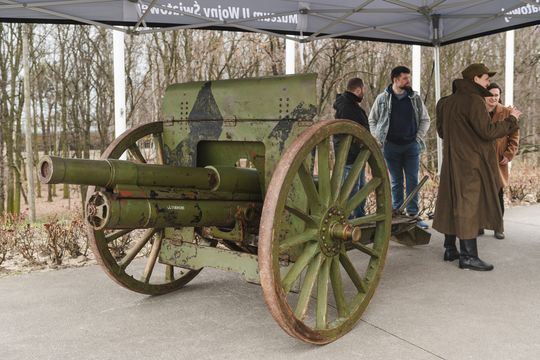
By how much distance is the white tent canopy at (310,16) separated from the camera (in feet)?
18.0

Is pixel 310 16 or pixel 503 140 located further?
pixel 310 16

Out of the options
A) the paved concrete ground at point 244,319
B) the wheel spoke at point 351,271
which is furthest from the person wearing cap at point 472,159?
the wheel spoke at point 351,271

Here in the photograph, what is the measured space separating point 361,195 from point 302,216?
1.87 ft

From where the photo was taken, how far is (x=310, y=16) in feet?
21.7

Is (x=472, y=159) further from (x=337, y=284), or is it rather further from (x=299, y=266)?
(x=299, y=266)

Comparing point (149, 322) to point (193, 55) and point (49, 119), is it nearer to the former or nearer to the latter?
point (193, 55)

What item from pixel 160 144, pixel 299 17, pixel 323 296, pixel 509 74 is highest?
pixel 299 17

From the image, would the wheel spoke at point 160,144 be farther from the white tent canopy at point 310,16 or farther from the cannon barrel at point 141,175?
the white tent canopy at point 310,16

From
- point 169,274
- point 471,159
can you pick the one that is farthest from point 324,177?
point 471,159

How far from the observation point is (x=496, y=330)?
11.6 feet

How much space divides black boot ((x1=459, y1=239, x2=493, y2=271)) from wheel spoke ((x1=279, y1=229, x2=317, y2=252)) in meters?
2.29

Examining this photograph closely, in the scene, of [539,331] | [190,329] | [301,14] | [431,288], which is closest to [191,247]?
[190,329]

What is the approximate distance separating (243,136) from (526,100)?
15.4 meters

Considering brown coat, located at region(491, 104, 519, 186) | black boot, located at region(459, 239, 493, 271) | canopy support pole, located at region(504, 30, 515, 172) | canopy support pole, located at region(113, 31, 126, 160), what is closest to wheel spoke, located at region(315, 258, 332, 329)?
black boot, located at region(459, 239, 493, 271)
